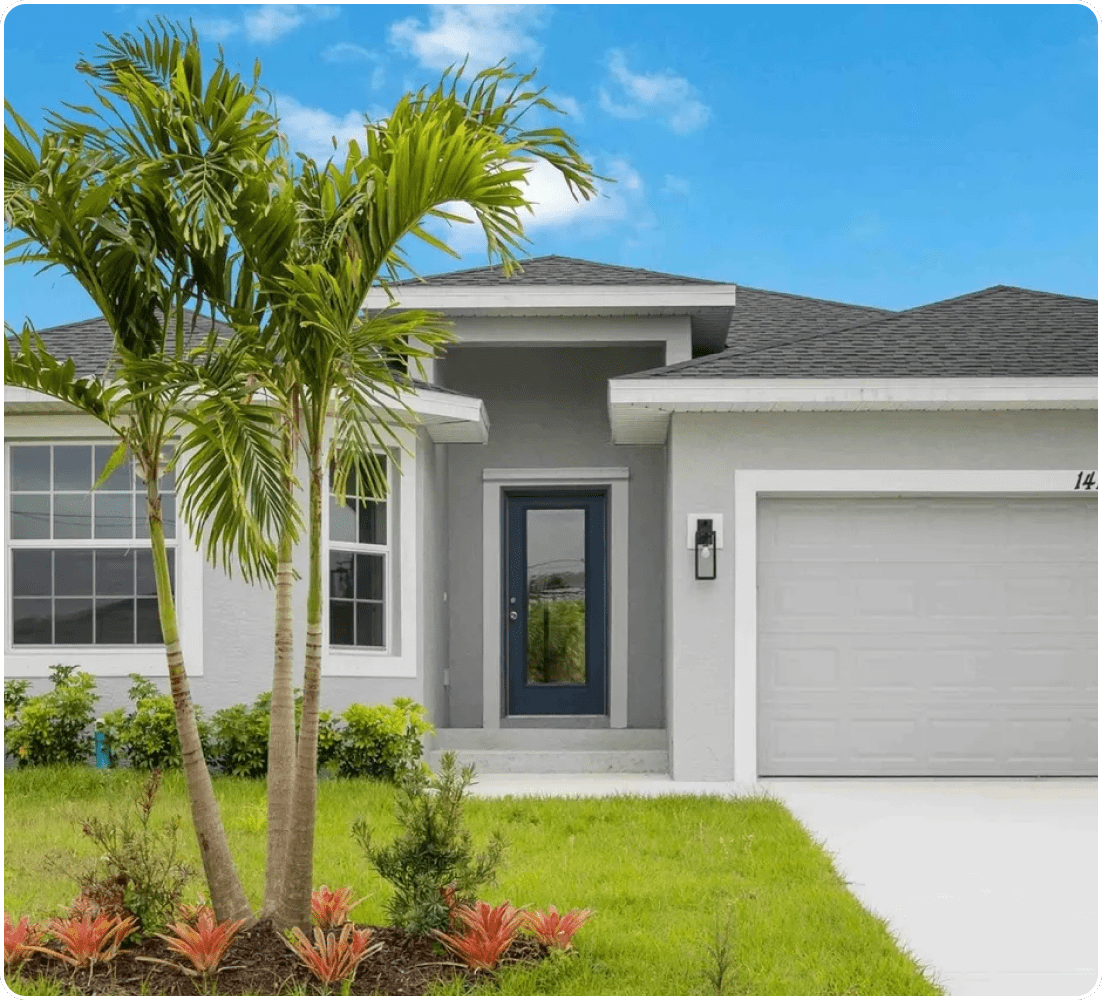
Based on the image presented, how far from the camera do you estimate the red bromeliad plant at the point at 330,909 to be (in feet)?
16.4

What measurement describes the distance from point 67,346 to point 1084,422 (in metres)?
8.60

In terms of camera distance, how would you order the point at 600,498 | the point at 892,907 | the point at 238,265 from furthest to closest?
the point at 600,498 → the point at 892,907 → the point at 238,265

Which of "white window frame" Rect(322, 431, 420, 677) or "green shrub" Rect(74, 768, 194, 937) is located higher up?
"white window frame" Rect(322, 431, 420, 677)

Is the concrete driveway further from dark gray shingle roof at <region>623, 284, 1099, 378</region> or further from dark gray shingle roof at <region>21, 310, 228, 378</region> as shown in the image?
dark gray shingle roof at <region>21, 310, 228, 378</region>

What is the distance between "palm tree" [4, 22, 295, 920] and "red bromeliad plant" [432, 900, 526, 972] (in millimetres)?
909

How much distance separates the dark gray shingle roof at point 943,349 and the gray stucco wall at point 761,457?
429mm

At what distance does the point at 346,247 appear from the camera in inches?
196

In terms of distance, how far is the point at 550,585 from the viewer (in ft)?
40.2

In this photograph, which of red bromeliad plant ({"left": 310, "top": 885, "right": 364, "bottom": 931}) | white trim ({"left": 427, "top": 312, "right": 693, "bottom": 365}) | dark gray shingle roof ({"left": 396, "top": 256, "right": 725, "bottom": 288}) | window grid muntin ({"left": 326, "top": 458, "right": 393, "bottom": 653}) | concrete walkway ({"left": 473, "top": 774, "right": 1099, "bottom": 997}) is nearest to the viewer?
red bromeliad plant ({"left": 310, "top": 885, "right": 364, "bottom": 931})

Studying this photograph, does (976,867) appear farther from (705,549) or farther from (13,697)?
(13,697)

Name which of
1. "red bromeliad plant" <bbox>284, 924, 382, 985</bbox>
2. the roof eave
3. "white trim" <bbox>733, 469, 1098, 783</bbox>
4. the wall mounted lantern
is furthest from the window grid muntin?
"red bromeliad plant" <bbox>284, 924, 382, 985</bbox>

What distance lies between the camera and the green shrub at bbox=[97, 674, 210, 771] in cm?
923

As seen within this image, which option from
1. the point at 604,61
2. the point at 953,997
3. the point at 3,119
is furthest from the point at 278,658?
the point at 604,61

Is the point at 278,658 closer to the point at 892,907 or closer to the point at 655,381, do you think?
the point at 892,907
